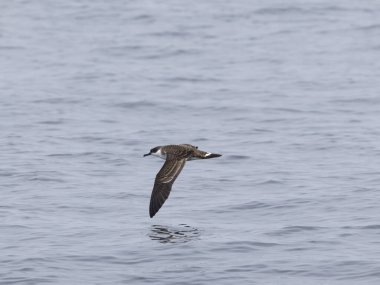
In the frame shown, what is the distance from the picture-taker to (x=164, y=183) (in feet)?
52.8

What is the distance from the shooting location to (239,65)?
98.3 feet

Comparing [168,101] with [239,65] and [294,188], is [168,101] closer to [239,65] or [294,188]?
[239,65]

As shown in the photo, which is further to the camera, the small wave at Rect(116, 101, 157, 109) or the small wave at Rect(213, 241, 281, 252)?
the small wave at Rect(116, 101, 157, 109)

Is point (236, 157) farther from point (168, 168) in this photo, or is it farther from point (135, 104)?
point (135, 104)

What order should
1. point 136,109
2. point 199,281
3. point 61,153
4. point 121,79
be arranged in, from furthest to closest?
point 121,79 < point 136,109 < point 61,153 < point 199,281

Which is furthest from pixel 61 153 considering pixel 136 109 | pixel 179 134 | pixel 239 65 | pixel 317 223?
pixel 239 65

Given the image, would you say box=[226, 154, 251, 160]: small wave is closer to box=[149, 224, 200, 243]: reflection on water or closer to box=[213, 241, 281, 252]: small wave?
box=[149, 224, 200, 243]: reflection on water

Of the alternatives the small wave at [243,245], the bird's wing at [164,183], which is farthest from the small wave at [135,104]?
the small wave at [243,245]

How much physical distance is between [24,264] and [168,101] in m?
11.9

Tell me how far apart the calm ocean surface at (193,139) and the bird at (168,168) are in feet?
1.28

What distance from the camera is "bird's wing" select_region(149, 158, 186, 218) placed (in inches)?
619

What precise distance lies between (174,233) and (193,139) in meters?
6.84

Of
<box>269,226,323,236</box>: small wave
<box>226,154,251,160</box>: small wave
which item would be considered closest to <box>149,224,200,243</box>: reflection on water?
<box>269,226,323,236</box>: small wave

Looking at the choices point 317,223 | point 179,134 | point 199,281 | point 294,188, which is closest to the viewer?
point 199,281
